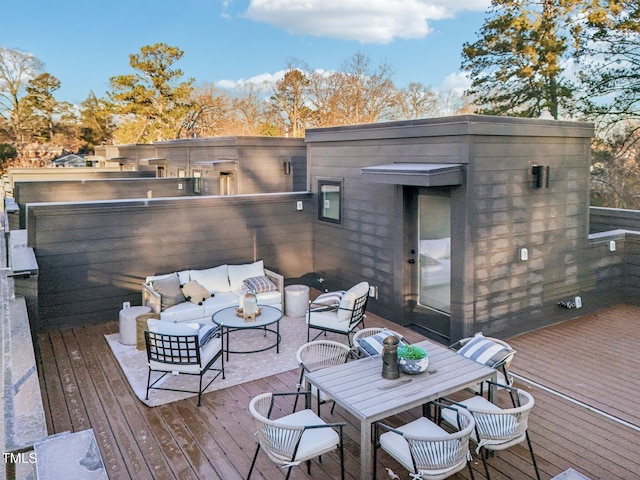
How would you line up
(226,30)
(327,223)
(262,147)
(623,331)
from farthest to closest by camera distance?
(226,30) < (262,147) < (327,223) < (623,331)

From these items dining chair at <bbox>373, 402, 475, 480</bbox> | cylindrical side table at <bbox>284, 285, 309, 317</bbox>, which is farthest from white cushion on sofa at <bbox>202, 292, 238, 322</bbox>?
dining chair at <bbox>373, 402, 475, 480</bbox>

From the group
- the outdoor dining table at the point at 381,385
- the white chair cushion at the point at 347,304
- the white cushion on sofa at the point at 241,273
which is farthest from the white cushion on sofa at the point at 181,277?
the outdoor dining table at the point at 381,385

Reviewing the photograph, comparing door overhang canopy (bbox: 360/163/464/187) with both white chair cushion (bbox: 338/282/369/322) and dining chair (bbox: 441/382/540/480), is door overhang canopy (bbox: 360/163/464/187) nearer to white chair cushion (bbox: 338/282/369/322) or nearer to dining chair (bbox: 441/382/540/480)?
white chair cushion (bbox: 338/282/369/322)

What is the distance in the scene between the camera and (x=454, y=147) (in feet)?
18.0

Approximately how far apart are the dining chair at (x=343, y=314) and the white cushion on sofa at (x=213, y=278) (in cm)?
166

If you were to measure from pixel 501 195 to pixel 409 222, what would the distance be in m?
1.23

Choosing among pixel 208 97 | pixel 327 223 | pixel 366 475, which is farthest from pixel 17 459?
pixel 208 97

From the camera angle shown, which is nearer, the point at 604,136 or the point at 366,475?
the point at 366,475

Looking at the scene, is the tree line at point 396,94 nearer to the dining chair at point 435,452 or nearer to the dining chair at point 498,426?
the dining chair at point 498,426

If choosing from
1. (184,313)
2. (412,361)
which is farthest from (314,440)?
(184,313)

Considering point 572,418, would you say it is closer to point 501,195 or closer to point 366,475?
point 366,475

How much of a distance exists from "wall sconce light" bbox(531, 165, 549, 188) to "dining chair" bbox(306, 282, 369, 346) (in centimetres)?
251

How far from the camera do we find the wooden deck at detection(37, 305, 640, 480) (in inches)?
135

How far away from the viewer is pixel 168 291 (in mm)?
6160
